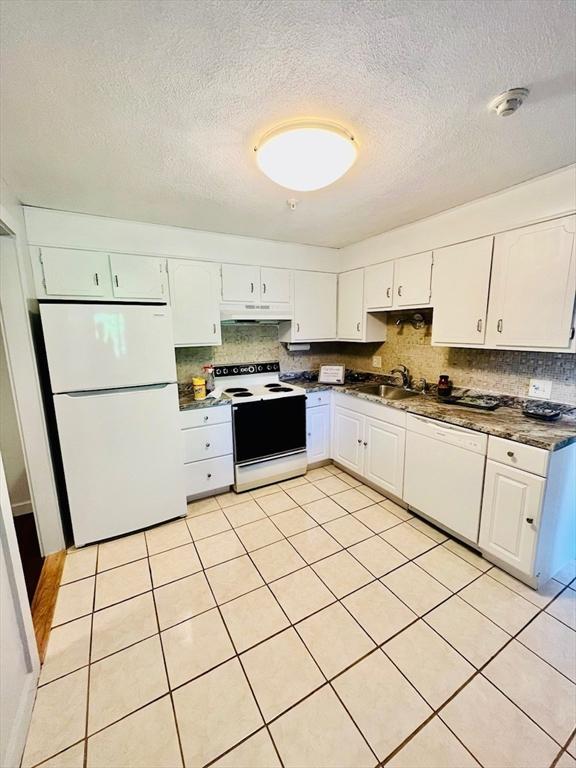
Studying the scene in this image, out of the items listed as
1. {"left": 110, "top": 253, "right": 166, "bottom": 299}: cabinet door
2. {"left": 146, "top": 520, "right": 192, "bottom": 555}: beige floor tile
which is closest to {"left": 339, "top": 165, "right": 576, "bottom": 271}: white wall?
{"left": 110, "top": 253, "right": 166, "bottom": 299}: cabinet door

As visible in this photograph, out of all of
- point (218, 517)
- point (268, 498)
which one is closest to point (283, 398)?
point (268, 498)

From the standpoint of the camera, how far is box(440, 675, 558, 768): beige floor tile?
107 centimetres

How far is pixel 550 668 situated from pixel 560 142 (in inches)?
94.3

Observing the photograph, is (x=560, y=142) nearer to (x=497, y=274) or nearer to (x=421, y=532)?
(x=497, y=274)

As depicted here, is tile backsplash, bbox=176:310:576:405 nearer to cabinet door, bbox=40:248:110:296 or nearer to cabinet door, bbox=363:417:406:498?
cabinet door, bbox=363:417:406:498

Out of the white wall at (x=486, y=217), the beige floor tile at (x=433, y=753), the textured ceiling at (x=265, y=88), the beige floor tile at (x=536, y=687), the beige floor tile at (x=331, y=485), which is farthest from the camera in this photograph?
the beige floor tile at (x=331, y=485)

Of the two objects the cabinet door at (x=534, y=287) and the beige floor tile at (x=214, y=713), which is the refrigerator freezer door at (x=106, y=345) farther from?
the cabinet door at (x=534, y=287)

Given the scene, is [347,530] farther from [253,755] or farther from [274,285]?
[274,285]

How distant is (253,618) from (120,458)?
133 cm

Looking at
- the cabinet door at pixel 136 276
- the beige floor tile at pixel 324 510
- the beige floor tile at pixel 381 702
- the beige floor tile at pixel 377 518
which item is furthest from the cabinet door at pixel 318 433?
the beige floor tile at pixel 381 702

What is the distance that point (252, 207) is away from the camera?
214 cm

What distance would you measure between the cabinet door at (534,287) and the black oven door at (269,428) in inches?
65.8

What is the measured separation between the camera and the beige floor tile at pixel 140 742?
1069mm

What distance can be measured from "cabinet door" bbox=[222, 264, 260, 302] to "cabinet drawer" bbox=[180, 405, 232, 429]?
100 cm
